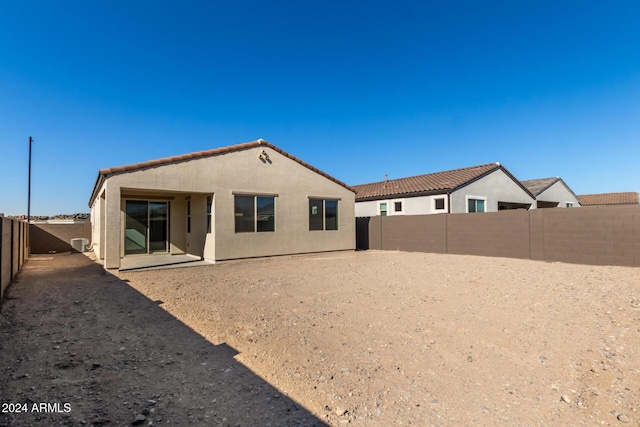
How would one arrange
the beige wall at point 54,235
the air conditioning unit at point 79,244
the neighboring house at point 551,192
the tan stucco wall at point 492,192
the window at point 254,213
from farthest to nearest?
1. the neighboring house at point 551,192
2. the tan stucco wall at point 492,192
3. the air conditioning unit at point 79,244
4. the beige wall at point 54,235
5. the window at point 254,213

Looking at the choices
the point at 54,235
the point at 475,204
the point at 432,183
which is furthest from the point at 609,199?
the point at 54,235

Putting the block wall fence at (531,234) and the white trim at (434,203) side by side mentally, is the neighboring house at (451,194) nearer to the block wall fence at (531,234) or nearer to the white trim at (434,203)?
the white trim at (434,203)

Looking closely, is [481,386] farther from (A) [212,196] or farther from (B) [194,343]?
(A) [212,196]

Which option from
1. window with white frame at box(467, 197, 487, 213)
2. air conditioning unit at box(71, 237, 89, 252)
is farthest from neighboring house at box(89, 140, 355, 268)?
window with white frame at box(467, 197, 487, 213)

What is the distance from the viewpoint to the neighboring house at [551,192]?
24.1m

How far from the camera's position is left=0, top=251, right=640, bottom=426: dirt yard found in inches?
106

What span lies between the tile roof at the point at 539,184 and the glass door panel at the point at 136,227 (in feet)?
79.7

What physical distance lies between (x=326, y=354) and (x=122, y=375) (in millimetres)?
2099

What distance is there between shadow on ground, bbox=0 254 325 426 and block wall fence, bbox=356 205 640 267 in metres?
12.3

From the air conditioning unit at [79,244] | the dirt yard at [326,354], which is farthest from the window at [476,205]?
the air conditioning unit at [79,244]

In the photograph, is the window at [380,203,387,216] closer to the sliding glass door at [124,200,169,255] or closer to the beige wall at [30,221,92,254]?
the sliding glass door at [124,200,169,255]

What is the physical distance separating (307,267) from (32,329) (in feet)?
22.8

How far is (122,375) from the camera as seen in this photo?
3.27 metres

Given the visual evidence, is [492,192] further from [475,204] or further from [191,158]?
[191,158]
